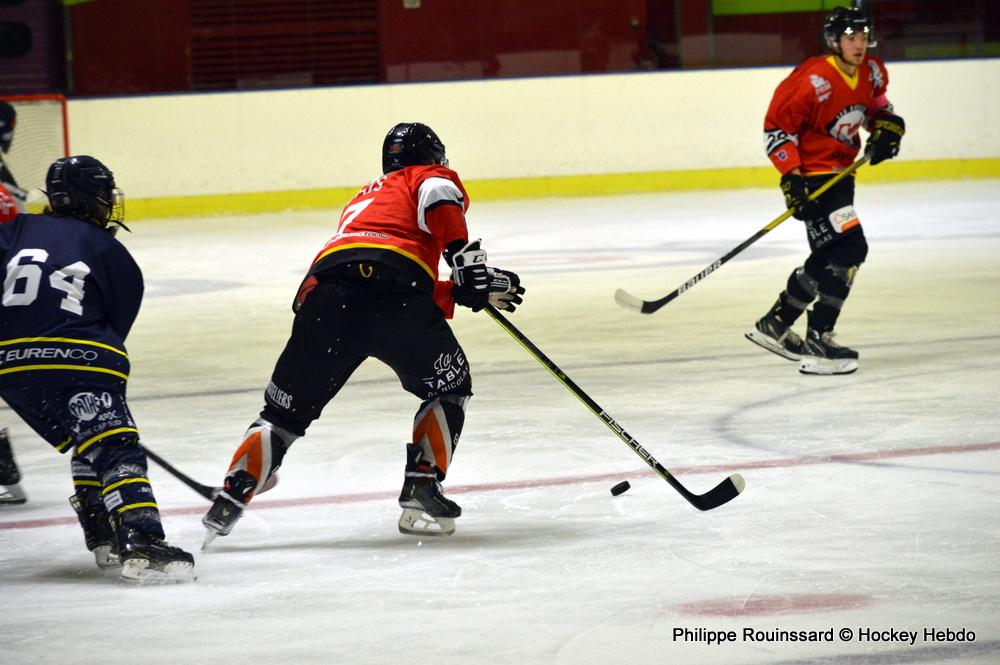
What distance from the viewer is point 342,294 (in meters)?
3.63

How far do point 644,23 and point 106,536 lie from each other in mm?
11273

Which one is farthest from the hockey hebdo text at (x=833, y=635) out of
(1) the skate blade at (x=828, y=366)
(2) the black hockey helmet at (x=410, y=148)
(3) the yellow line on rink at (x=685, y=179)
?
(3) the yellow line on rink at (x=685, y=179)

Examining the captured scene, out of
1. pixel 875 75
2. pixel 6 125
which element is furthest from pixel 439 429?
pixel 6 125

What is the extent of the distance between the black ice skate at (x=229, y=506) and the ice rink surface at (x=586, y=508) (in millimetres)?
64

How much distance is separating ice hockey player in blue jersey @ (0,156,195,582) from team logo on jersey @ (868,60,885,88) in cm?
338

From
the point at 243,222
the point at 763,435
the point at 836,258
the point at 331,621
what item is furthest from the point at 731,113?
the point at 331,621

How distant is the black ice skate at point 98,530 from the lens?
137 inches

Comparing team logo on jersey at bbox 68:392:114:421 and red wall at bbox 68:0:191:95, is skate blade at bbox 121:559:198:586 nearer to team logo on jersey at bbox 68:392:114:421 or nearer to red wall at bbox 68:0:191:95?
team logo on jersey at bbox 68:392:114:421

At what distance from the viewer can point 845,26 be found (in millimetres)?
5773

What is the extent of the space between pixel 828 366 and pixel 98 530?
3.04m

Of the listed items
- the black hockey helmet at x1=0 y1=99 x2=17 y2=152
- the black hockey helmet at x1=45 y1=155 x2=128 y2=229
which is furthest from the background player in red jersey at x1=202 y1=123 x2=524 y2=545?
the black hockey helmet at x1=0 y1=99 x2=17 y2=152

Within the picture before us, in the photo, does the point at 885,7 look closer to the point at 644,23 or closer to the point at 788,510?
the point at 644,23

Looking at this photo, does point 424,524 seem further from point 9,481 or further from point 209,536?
point 9,481

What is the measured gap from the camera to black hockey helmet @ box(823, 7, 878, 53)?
577 centimetres
